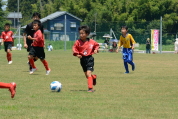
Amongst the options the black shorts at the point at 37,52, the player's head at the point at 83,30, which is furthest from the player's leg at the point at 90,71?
→ the black shorts at the point at 37,52

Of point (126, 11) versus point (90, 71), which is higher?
point (126, 11)

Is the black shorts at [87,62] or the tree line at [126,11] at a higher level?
the tree line at [126,11]

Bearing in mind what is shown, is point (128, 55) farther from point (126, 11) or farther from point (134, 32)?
point (126, 11)

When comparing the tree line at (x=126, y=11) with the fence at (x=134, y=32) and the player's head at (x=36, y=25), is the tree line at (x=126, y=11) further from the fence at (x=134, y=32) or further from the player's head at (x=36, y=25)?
the player's head at (x=36, y=25)

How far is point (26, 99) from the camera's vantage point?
8.41m

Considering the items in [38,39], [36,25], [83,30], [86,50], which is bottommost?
[86,50]

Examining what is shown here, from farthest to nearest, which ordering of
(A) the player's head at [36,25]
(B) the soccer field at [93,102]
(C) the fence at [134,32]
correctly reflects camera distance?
(C) the fence at [134,32]
(A) the player's head at [36,25]
(B) the soccer field at [93,102]

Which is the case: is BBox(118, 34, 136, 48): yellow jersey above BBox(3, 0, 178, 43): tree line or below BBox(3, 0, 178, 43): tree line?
below

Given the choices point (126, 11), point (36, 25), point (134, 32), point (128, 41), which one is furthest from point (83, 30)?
point (126, 11)

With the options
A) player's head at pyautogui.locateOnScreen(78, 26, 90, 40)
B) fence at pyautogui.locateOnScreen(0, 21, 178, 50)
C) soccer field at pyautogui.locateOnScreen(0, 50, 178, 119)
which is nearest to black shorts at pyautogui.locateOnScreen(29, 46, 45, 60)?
soccer field at pyautogui.locateOnScreen(0, 50, 178, 119)

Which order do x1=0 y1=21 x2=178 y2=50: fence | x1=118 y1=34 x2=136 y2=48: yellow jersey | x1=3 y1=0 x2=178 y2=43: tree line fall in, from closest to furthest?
1. x1=118 y1=34 x2=136 y2=48: yellow jersey
2. x1=0 y1=21 x2=178 y2=50: fence
3. x1=3 y1=0 x2=178 y2=43: tree line

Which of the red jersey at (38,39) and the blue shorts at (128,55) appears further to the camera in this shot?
the blue shorts at (128,55)

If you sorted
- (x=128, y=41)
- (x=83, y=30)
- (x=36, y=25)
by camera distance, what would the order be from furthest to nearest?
(x=128, y=41) < (x=36, y=25) < (x=83, y=30)

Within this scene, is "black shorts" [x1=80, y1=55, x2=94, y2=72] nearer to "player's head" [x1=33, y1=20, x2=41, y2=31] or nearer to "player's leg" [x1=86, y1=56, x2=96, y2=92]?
"player's leg" [x1=86, y1=56, x2=96, y2=92]
